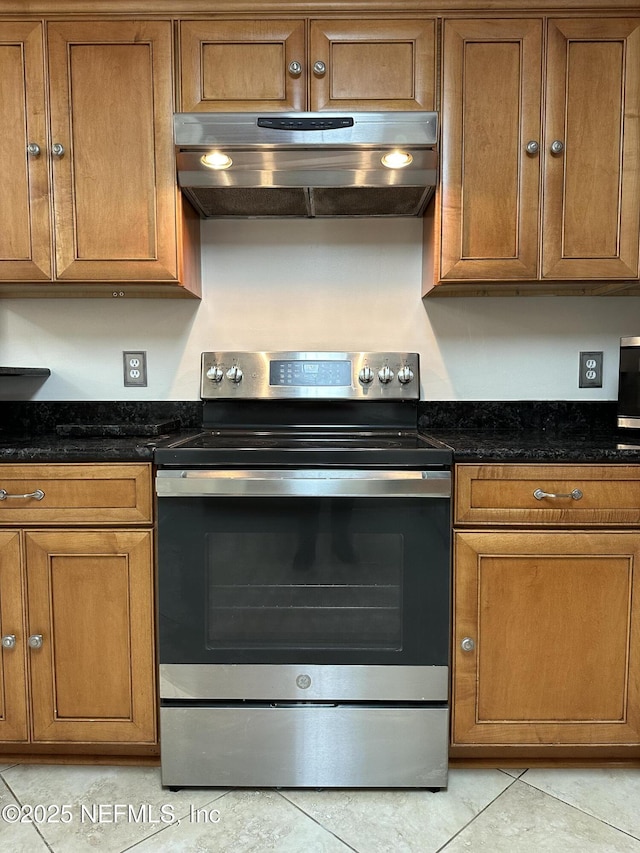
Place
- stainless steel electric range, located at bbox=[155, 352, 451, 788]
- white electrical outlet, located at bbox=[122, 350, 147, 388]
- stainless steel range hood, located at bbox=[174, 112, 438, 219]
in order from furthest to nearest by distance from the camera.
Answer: white electrical outlet, located at bbox=[122, 350, 147, 388]
stainless steel range hood, located at bbox=[174, 112, 438, 219]
stainless steel electric range, located at bbox=[155, 352, 451, 788]

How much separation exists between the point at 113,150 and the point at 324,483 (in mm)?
1131

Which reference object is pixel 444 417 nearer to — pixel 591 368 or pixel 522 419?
pixel 522 419

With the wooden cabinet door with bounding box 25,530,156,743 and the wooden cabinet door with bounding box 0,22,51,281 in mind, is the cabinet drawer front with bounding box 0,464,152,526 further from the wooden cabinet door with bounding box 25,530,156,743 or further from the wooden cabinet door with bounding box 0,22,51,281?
the wooden cabinet door with bounding box 0,22,51,281

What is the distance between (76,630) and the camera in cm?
135

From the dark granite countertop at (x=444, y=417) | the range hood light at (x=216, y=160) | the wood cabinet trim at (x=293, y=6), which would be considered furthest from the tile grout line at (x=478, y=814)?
the wood cabinet trim at (x=293, y=6)

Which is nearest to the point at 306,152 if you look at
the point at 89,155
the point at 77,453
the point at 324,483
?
the point at 89,155

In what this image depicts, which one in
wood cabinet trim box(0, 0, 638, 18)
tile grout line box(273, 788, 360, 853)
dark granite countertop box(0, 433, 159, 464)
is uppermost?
wood cabinet trim box(0, 0, 638, 18)

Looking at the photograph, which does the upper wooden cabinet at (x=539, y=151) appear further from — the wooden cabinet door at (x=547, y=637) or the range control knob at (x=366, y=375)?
the wooden cabinet door at (x=547, y=637)

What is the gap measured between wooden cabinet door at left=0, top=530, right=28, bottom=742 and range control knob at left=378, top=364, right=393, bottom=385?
1.16 metres

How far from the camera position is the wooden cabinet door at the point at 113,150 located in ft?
Answer: 4.74

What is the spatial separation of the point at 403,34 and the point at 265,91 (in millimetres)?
414

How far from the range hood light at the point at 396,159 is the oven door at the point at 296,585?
0.93m

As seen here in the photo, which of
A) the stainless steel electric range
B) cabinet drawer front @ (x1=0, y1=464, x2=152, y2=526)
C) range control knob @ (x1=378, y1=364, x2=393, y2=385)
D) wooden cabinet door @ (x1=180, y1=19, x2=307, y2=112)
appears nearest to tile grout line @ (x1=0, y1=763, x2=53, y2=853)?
the stainless steel electric range

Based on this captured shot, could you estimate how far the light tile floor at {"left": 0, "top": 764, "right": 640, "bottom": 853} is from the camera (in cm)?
119
